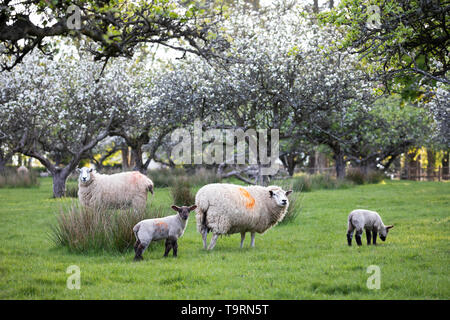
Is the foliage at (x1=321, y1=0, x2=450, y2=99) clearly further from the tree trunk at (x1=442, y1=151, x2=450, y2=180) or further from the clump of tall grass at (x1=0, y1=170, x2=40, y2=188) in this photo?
the tree trunk at (x1=442, y1=151, x2=450, y2=180)

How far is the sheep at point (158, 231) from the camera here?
7.96 meters

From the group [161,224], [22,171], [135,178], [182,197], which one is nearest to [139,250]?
[161,224]

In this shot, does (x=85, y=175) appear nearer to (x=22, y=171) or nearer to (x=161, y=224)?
(x=161, y=224)

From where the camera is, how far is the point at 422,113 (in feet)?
107

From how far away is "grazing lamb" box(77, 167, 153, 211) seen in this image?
42.3ft

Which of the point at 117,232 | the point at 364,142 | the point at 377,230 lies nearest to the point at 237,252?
the point at 117,232

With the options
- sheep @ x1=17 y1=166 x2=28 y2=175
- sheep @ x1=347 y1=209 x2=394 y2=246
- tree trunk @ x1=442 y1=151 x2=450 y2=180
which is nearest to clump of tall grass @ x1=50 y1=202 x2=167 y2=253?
sheep @ x1=347 y1=209 x2=394 y2=246

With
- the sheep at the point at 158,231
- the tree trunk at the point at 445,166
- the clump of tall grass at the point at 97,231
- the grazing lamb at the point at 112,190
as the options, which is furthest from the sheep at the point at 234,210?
the tree trunk at the point at 445,166

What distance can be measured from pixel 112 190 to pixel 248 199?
5038mm

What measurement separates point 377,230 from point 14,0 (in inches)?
316

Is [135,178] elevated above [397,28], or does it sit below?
below

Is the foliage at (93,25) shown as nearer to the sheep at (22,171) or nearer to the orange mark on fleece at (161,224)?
the orange mark on fleece at (161,224)

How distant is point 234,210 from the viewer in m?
9.17
